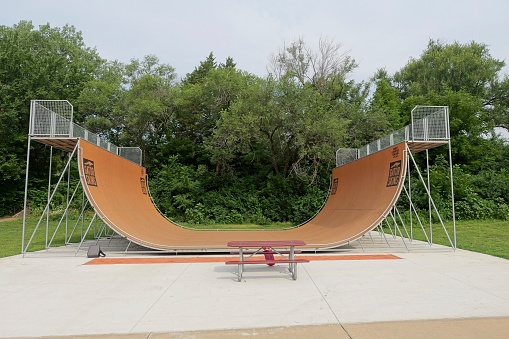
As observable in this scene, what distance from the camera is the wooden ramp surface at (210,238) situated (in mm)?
9391

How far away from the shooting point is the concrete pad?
385 cm

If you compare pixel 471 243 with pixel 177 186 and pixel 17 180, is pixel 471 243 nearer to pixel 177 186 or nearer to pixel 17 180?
pixel 177 186

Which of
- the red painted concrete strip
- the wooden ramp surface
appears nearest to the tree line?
the wooden ramp surface

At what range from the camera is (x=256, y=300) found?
5.04 metres

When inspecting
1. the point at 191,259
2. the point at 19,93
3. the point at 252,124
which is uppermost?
the point at 19,93

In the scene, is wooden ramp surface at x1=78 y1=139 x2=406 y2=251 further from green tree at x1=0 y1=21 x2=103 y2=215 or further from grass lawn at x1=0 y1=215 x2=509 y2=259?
green tree at x1=0 y1=21 x2=103 y2=215

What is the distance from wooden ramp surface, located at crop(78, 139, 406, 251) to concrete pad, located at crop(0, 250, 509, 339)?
1.67 metres

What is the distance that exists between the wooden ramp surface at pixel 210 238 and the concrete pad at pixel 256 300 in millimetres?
1673

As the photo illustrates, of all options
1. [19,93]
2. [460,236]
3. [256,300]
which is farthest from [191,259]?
[19,93]

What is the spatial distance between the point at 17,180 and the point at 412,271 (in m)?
26.8

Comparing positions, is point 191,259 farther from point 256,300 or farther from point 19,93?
point 19,93

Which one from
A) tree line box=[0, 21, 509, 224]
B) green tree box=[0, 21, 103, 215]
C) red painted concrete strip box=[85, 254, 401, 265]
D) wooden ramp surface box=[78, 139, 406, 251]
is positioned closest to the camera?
red painted concrete strip box=[85, 254, 401, 265]

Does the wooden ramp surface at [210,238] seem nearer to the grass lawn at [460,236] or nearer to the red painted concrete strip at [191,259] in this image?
the red painted concrete strip at [191,259]

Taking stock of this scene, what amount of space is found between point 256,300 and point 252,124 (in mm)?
13758
